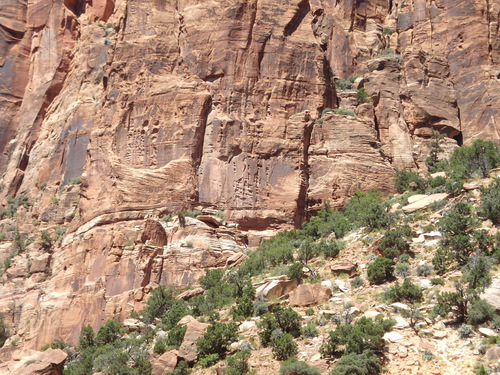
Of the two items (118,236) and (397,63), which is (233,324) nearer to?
(118,236)

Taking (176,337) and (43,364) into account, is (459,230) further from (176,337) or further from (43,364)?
(43,364)

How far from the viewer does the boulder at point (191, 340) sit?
103 feet

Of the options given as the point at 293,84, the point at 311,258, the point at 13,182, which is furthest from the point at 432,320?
the point at 13,182

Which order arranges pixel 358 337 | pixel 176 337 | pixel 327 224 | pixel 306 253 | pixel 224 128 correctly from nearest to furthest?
pixel 358 337, pixel 176 337, pixel 306 253, pixel 327 224, pixel 224 128

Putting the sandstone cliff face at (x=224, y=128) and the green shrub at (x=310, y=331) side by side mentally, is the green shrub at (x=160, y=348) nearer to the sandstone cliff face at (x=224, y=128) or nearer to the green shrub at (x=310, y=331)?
the green shrub at (x=310, y=331)

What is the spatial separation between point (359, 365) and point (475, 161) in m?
20.0

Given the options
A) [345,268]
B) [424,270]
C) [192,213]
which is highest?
[192,213]

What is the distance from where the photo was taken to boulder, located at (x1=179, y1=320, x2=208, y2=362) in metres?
31.3

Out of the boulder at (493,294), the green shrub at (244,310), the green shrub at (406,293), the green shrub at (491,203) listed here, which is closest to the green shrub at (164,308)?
the green shrub at (244,310)

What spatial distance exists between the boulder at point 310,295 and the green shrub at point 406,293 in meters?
2.85

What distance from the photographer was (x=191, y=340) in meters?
32.0

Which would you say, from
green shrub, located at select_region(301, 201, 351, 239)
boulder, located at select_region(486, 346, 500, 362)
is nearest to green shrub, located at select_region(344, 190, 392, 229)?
green shrub, located at select_region(301, 201, 351, 239)

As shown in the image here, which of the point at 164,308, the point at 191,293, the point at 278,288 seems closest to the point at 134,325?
the point at 164,308

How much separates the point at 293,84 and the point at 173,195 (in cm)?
1114
